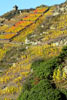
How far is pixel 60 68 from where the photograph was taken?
29750 mm

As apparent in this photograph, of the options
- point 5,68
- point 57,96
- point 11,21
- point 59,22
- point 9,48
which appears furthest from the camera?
point 11,21

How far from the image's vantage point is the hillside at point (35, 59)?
26927mm

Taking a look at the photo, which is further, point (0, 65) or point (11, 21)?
point (11, 21)

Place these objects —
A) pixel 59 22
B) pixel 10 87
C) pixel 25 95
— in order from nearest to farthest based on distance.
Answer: pixel 25 95 < pixel 10 87 < pixel 59 22

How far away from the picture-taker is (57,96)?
2423cm

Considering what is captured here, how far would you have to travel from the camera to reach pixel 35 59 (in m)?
37.3

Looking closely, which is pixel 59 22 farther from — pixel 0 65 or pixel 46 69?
pixel 46 69

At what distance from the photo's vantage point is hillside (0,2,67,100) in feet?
88.3

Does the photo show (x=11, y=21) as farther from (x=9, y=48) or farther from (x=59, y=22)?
(x=9, y=48)

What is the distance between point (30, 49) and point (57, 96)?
23.0 meters

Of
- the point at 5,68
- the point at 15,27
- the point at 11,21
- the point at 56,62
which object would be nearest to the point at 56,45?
the point at 5,68

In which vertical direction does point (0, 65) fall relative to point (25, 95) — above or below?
above

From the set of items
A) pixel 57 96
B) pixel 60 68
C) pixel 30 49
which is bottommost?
pixel 57 96

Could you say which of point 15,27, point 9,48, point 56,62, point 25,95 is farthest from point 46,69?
point 15,27
